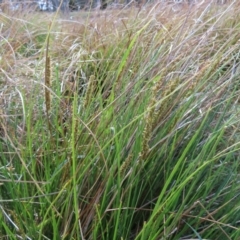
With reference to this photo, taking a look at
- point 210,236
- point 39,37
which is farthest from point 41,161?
point 39,37

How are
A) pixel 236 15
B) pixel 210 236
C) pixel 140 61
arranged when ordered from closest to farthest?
pixel 210 236, pixel 140 61, pixel 236 15

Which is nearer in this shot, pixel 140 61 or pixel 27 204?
pixel 27 204

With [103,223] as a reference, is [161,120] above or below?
above

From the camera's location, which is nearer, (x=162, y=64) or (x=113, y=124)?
(x=113, y=124)

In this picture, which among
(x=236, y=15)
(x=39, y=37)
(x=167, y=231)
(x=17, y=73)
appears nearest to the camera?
(x=167, y=231)

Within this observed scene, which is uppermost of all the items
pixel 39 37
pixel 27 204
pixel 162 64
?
pixel 162 64

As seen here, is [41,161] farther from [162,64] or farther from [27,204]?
[162,64]

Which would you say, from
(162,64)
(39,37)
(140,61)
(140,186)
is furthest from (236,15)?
(140,186)

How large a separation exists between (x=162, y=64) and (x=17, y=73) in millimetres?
591

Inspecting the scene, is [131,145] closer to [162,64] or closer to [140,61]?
[162,64]

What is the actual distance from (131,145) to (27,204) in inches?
9.1

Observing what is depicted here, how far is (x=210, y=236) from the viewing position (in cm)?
86

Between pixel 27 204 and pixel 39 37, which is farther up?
pixel 27 204

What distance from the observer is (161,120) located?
0.97m
